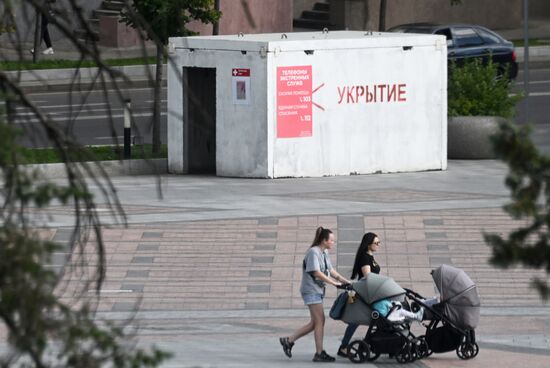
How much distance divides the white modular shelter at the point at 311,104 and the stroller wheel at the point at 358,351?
9.38 m

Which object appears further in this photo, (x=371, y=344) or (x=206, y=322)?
(x=206, y=322)

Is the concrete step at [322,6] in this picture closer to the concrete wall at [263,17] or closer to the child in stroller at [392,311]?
the concrete wall at [263,17]

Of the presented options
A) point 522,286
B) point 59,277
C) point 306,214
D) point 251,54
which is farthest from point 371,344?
point 251,54

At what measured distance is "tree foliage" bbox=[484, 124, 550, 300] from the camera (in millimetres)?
5254

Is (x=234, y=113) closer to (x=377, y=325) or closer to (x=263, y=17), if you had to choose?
(x=377, y=325)

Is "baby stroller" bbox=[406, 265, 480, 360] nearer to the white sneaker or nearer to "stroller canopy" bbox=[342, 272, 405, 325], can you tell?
the white sneaker

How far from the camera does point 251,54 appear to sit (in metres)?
22.1

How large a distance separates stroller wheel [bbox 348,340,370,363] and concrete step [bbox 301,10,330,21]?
Result: 97.3 ft

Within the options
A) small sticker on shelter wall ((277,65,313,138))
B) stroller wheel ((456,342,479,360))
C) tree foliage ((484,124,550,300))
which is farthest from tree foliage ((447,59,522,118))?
tree foliage ((484,124,550,300))

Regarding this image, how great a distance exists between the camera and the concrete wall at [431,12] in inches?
1596

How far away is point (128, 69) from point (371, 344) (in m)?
20.7

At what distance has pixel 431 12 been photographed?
140 feet

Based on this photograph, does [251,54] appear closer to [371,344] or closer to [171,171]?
[171,171]

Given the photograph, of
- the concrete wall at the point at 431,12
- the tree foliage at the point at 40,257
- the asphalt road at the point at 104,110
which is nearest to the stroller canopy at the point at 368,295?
the tree foliage at the point at 40,257
